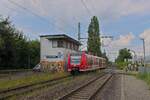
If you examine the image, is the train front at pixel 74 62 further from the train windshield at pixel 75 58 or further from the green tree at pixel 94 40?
the green tree at pixel 94 40

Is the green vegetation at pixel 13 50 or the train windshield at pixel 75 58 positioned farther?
the green vegetation at pixel 13 50

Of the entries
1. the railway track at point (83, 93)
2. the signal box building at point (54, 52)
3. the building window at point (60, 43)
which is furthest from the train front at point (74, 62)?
the railway track at point (83, 93)

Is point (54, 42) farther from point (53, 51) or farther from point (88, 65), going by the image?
point (88, 65)

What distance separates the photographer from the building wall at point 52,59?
185 ft

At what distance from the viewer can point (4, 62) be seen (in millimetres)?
56656

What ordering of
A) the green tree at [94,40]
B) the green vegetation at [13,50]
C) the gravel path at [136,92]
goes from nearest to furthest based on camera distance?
the gravel path at [136,92] < the green vegetation at [13,50] < the green tree at [94,40]

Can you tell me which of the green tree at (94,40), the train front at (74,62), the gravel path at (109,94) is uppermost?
the green tree at (94,40)

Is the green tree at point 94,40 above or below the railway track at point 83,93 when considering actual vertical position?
above

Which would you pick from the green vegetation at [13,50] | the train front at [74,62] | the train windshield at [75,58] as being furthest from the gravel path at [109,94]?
the green vegetation at [13,50]

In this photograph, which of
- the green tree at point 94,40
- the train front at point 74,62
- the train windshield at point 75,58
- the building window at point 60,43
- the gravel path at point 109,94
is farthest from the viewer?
the green tree at point 94,40

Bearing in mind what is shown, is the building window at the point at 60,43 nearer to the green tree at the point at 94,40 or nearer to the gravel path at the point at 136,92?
the green tree at the point at 94,40

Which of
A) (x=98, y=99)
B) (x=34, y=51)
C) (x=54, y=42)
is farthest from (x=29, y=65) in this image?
(x=98, y=99)

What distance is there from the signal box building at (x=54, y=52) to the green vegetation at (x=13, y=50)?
15.0ft

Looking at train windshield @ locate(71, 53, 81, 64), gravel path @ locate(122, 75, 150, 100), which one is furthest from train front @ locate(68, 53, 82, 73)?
gravel path @ locate(122, 75, 150, 100)
